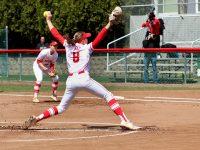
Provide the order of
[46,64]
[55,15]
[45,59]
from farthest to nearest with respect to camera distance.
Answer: [55,15]
[46,64]
[45,59]

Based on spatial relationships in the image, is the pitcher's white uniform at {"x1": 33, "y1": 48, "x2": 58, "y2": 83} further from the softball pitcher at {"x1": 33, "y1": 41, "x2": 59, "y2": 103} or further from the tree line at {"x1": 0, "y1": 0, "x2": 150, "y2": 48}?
the tree line at {"x1": 0, "y1": 0, "x2": 150, "y2": 48}

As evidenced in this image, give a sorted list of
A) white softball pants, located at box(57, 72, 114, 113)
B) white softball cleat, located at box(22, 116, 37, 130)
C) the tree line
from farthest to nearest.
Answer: the tree line
white softball cleat, located at box(22, 116, 37, 130)
white softball pants, located at box(57, 72, 114, 113)

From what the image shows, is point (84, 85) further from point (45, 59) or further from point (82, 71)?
point (45, 59)

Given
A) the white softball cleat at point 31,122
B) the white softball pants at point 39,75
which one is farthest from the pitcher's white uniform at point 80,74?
the white softball pants at point 39,75

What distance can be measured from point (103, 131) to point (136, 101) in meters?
7.63

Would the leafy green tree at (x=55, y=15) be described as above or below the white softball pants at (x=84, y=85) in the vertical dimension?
above

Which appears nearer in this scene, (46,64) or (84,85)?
(84,85)

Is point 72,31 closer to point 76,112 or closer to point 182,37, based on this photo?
point 182,37

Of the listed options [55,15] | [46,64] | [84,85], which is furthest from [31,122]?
[55,15]

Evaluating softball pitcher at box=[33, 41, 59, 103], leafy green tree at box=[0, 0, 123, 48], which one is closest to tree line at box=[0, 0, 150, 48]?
leafy green tree at box=[0, 0, 123, 48]

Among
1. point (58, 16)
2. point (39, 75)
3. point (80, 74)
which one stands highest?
point (58, 16)

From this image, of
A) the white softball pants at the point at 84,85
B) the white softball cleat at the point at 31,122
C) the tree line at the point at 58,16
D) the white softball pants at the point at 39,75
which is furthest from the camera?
the tree line at the point at 58,16

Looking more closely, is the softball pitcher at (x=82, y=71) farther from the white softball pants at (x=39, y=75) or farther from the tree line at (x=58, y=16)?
the tree line at (x=58, y=16)

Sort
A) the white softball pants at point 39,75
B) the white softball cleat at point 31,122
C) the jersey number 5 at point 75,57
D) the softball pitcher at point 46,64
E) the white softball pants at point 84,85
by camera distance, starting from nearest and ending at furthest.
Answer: the white softball pants at point 84,85
the jersey number 5 at point 75,57
the white softball cleat at point 31,122
the softball pitcher at point 46,64
the white softball pants at point 39,75
